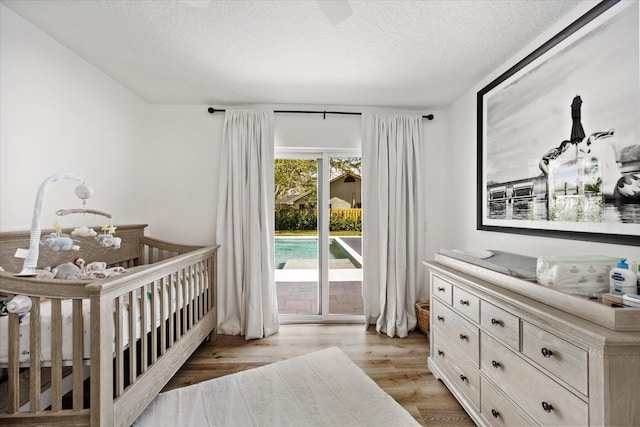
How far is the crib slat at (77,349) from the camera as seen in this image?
4.17ft

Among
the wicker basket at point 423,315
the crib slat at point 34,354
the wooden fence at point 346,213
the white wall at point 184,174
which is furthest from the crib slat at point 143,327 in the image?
the wicker basket at point 423,315

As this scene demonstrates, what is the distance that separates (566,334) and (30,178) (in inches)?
112

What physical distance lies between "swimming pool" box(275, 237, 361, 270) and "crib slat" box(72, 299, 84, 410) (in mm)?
1921

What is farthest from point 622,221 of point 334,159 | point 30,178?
point 30,178

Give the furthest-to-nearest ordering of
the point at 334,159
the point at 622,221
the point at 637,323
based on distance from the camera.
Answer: the point at 334,159, the point at 622,221, the point at 637,323

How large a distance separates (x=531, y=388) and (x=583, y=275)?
1.71 ft

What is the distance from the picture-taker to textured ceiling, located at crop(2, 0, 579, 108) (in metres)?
1.57

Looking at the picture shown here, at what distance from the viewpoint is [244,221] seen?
9.28ft

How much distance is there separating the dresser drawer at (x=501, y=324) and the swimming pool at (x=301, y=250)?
1.74 meters

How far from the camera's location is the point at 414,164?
295 centimetres

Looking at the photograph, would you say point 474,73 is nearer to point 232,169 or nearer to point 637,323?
point 637,323

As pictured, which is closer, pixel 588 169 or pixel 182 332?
pixel 588 169

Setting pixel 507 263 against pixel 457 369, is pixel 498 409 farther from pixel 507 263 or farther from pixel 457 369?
pixel 507 263

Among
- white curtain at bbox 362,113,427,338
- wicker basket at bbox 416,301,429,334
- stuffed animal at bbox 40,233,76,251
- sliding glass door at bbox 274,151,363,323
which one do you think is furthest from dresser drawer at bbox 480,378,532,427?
stuffed animal at bbox 40,233,76,251
